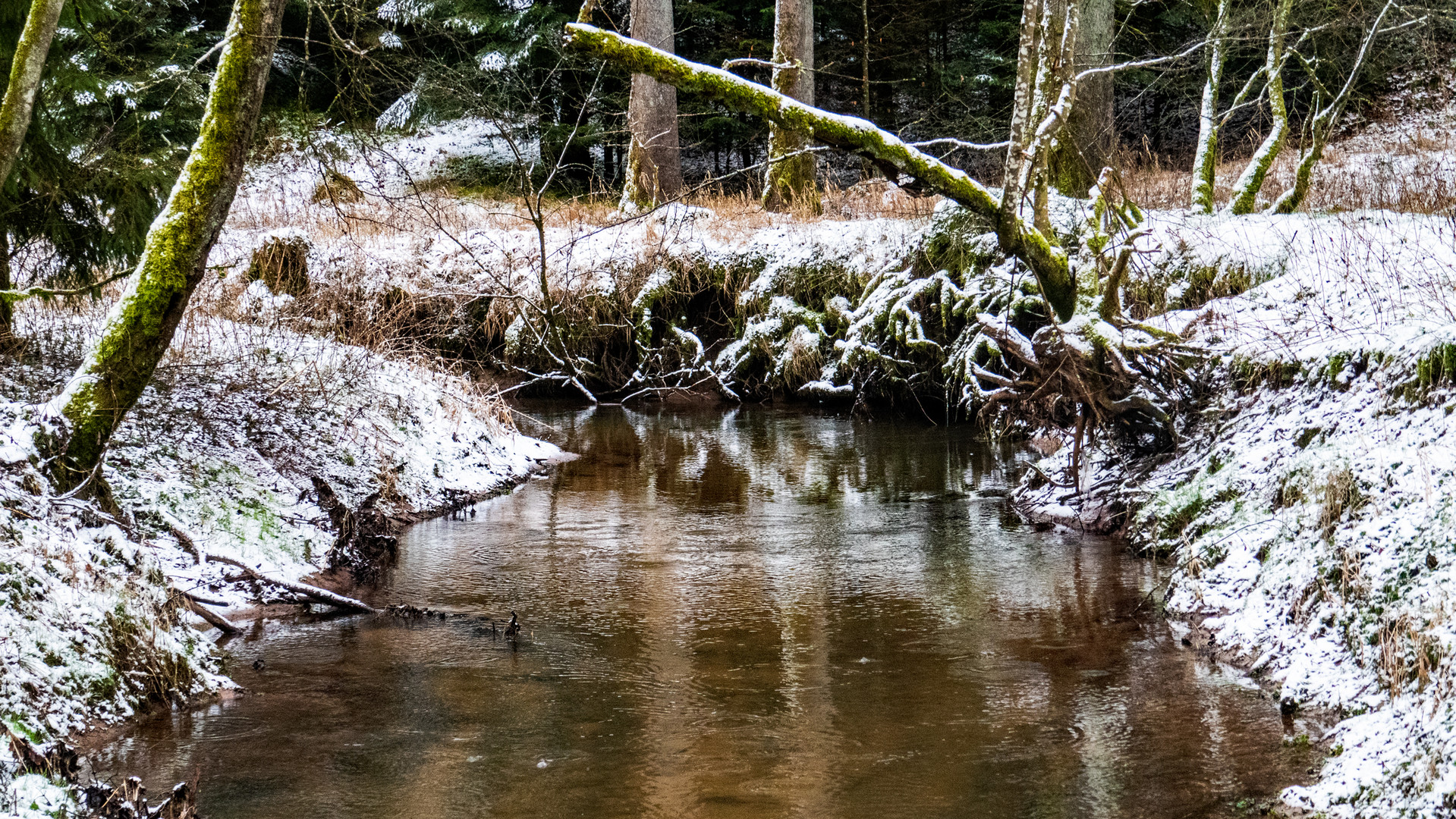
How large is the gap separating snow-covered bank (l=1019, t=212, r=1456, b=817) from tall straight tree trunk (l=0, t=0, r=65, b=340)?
23.3 feet

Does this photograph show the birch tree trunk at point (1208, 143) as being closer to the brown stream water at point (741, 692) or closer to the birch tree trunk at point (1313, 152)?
the birch tree trunk at point (1313, 152)

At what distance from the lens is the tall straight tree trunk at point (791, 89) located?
18.2 metres

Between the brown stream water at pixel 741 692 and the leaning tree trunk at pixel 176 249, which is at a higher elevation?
the leaning tree trunk at pixel 176 249

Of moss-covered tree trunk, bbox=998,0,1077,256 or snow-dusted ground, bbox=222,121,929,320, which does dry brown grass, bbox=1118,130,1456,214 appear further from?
snow-dusted ground, bbox=222,121,929,320

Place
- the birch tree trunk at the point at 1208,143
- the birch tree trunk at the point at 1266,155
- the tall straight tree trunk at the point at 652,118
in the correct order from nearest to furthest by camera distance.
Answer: the birch tree trunk at the point at 1266,155, the birch tree trunk at the point at 1208,143, the tall straight tree trunk at the point at 652,118

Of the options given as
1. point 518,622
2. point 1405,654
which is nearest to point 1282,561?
point 1405,654

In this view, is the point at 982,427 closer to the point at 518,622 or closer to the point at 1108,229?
the point at 1108,229

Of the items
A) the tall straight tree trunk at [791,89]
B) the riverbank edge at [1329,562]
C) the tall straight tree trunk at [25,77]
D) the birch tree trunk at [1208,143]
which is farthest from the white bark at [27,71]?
the tall straight tree trunk at [791,89]

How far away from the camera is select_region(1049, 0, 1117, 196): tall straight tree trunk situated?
44.7 ft

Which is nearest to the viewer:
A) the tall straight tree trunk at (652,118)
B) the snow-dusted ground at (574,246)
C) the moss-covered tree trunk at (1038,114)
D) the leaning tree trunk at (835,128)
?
the leaning tree trunk at (835,128)

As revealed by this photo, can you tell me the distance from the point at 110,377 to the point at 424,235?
1105cm

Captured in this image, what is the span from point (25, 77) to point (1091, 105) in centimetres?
1152

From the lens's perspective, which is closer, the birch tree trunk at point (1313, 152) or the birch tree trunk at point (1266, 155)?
the birch tree trunk at point (1313, 152)

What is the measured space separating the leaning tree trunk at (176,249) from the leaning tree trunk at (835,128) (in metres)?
2.08
